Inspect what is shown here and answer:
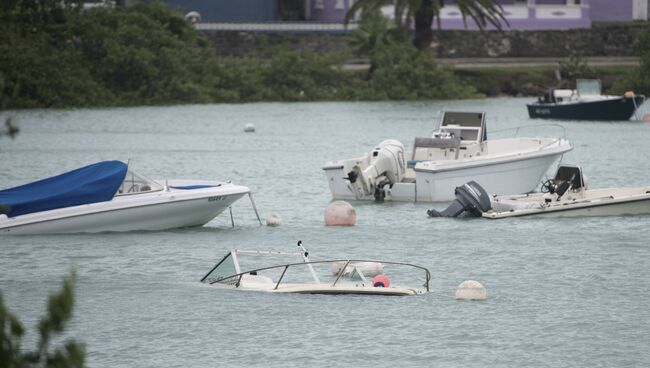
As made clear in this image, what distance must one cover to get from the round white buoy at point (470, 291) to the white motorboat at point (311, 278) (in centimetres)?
54

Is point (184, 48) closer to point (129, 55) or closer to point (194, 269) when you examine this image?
point (129, 55)

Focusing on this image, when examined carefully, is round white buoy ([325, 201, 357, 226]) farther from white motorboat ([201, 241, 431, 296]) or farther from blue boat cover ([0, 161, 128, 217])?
white motorboat ([201, 241, 431, 296])

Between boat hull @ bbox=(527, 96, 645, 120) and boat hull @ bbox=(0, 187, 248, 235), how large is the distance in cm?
4014

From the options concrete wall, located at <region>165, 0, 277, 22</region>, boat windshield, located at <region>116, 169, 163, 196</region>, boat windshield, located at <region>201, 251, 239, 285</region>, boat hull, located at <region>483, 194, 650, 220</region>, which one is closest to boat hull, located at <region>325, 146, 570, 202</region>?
boat hull, located at <region>483, 194, 650, 220</region>

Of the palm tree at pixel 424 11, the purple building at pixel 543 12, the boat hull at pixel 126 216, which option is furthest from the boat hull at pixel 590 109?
the boat hull at pixel 126 216

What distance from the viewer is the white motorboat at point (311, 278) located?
23391 millimetres

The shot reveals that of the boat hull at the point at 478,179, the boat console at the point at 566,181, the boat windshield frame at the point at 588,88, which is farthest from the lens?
the boat windshield frame at the point at 588,88

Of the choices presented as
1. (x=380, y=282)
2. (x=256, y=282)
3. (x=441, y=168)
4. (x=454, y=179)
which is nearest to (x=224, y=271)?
(x=256, y=282)

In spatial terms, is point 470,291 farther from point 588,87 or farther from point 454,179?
point 588,87

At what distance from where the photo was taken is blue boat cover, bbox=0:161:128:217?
95.4 feet

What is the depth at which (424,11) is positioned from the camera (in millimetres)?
85500

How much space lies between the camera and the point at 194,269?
26.6 metres

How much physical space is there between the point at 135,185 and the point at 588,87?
144ft

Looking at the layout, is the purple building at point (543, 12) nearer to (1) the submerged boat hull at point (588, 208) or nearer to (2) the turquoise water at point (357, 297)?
(2) the turquoise water at point (357, 297)
